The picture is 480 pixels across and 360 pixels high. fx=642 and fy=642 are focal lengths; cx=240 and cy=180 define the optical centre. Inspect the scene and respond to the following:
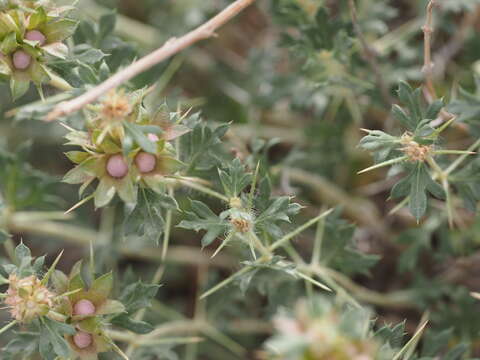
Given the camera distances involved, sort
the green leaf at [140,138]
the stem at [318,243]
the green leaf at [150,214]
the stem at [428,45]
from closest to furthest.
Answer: the green leaf at [140,138] → the green leaf at [150,214] → the stem at [428,45] → the stem at [318,243]

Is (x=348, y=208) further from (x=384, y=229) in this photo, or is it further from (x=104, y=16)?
(x=104, y=16)

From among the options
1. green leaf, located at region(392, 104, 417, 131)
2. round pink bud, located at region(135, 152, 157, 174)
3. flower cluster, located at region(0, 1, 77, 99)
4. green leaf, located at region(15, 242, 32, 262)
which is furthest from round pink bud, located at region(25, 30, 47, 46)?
green leaf, located at region(392, 104, 417, 131)

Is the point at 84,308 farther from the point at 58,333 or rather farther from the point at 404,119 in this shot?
the point at 404,119

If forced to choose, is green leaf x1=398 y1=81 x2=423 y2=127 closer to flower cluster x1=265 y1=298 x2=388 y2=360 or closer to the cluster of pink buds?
flower cluster x1=265 y1=298 x2=388 y2=360

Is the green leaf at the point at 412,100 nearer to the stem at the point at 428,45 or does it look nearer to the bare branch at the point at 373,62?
the stem at the point at 428,45

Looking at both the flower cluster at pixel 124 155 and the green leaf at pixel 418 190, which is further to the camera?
the green leaf at pixel 418 190

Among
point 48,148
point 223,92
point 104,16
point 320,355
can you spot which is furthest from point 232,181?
point 48,148

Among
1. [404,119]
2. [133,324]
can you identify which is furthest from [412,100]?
[133,324]

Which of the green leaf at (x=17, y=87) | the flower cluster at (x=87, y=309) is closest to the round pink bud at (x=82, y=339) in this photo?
the flower cluster at (x=87, y=309)
